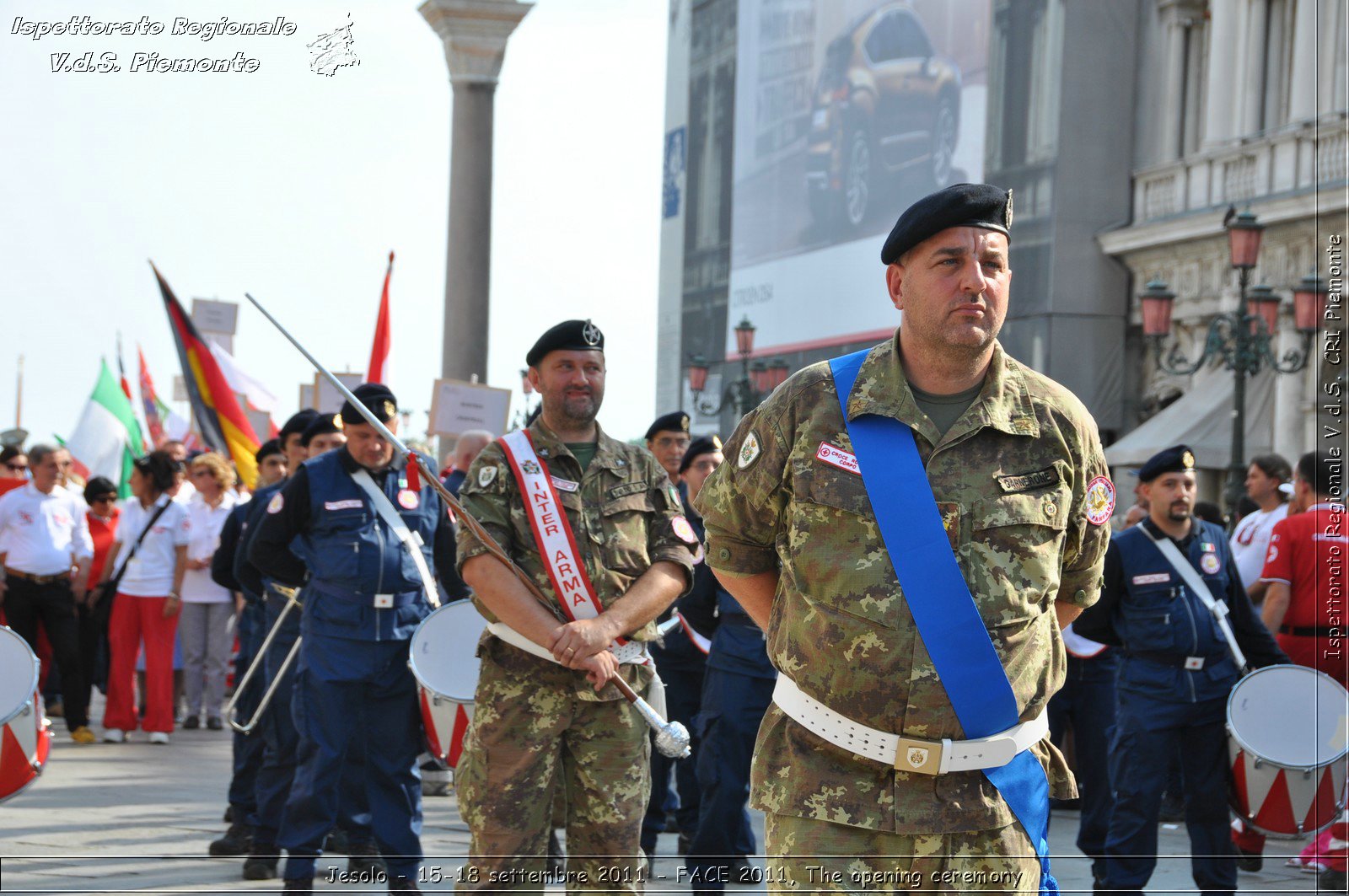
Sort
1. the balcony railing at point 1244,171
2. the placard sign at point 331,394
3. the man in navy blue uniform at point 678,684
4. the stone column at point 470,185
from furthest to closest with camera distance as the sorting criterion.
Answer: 1. the balcony railing at point 1244,171
2. the stone column at point 470,185
3. the placard sign at point 331,394
4. the man in navy blue uniform at point 678,684

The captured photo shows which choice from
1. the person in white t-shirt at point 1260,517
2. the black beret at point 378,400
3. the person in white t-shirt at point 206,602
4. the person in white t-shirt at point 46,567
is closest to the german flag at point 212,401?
the person in white t-shirt at point 206,602

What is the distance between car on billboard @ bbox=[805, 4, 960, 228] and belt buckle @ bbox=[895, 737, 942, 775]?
28.2 meters

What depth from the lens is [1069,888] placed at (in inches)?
316

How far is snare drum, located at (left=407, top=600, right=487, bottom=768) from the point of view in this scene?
6973 millimetres

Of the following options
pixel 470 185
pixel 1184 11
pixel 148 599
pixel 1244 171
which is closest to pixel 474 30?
pixel 470 185

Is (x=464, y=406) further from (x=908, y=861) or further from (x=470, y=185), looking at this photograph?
(x=908, y=861)

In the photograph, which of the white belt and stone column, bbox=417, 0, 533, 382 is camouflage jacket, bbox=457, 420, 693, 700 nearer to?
the white belt

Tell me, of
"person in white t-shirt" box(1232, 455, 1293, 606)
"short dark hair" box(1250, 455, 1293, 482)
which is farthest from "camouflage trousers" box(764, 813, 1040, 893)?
"short dark hair" box(1250, 455, 1293, 482)

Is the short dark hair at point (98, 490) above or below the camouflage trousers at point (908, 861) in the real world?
above

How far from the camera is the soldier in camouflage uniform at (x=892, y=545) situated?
3479 millimetres

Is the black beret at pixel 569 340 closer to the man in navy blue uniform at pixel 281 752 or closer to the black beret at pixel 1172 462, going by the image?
the man in navy blue uniform at pixel 281 752

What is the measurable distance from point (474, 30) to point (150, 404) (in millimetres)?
10283

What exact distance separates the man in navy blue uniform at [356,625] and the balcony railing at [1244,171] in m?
17.6

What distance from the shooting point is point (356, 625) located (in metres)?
6.89
